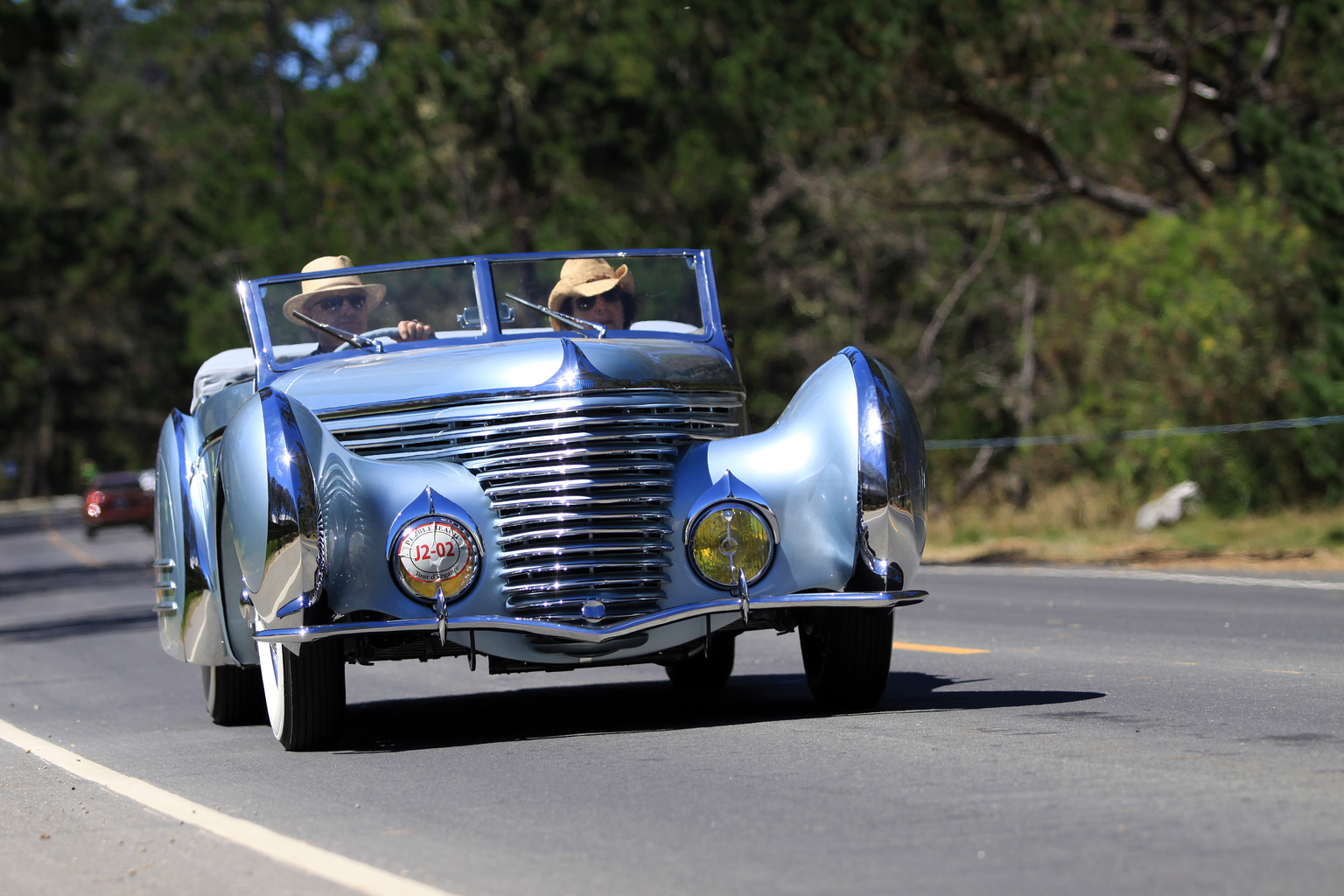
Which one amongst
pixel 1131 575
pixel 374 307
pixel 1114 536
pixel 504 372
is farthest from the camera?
pixel 1114 536

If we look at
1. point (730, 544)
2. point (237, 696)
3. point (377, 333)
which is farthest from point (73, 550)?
point (730, 544)

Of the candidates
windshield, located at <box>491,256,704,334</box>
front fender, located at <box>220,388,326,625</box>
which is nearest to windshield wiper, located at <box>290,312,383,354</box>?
windshield, located at <box>491,256,704,334</box>

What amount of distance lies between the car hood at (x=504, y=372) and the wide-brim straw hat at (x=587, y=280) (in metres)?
0.72

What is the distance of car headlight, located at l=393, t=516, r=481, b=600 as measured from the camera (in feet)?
22.0

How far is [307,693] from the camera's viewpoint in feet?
22.9

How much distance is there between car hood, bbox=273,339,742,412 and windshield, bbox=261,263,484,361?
46 centimetres

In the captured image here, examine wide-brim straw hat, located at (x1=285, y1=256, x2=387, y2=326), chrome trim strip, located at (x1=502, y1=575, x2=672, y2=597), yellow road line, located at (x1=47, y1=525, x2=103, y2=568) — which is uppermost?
wide-brim straw hat, located at (x1=285, y1=256, x2=387, y2=326)

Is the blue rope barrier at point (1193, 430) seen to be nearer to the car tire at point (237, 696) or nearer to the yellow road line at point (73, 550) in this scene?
the car tire at point (237, 696)

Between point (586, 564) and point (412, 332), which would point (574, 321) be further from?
point (586, 564)

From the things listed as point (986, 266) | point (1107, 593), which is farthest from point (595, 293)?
point (986, 266)

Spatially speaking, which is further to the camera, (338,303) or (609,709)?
(338,303)

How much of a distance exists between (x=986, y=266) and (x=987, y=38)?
11.1m

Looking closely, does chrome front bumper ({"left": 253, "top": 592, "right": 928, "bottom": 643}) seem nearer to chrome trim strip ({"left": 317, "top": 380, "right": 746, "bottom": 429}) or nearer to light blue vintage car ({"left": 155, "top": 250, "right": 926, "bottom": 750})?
light blue vintage car ({"left": 155, "top": 250, "right": 926, "bottom": 750})

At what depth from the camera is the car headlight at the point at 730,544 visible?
694 cm
